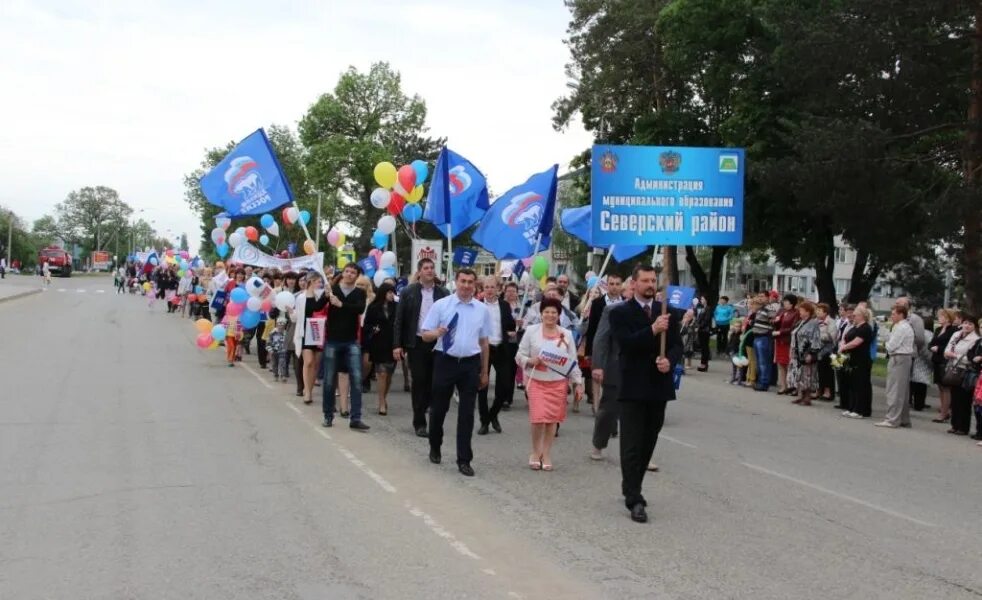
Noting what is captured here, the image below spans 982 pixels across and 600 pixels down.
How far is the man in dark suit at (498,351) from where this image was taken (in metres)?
11.3

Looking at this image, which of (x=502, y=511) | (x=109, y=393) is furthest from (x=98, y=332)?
(x=502, y=511)

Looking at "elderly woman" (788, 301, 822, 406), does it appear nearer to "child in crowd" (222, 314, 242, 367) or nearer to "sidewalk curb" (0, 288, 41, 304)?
"child in crowd" (222, 314, 242, 367)

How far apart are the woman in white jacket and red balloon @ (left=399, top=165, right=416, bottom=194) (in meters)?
7.28

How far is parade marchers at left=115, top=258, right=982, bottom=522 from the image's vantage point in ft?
24.3

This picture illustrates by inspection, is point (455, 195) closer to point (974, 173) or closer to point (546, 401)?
point (546, 401)

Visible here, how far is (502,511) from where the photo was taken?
23.9 feet

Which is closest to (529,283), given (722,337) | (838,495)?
(838,495)

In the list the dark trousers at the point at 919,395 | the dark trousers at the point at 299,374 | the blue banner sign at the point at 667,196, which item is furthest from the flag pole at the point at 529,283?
the dark trousers at the point at 919,395

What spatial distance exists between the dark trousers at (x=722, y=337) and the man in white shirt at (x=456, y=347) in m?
17.4

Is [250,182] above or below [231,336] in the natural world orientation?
above

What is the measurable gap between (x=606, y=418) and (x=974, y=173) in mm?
13930

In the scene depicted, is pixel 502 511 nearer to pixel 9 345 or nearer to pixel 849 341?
pixel 849 341

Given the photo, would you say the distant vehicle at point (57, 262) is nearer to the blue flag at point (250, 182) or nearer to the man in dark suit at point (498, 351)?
the blue flag at point (250, 182)

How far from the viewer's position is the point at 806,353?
55.4ft
